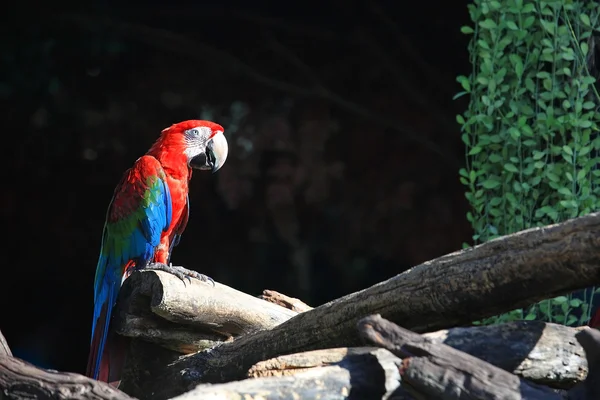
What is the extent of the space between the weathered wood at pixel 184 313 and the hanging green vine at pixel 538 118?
87 cm

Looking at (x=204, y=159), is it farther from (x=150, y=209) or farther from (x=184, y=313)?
(x=184, y=313)

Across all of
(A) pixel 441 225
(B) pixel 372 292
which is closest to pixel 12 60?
(A) pixel 441 225

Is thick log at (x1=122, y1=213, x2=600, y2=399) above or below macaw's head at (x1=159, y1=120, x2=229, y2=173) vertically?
below

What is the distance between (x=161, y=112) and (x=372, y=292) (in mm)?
2528

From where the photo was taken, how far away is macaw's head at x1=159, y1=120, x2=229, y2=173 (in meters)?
2.81

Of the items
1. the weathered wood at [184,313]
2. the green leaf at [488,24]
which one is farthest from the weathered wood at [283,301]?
the green leaf at [488,24]

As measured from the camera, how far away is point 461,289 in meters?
1.61

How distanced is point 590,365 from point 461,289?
277 millimetres

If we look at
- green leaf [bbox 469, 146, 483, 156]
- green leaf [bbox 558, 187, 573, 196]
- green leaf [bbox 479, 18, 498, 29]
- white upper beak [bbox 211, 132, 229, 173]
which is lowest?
green leaf [bbox 558, 187, 573, 196]

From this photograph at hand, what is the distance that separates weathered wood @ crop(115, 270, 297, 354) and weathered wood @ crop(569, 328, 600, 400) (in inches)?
38.5

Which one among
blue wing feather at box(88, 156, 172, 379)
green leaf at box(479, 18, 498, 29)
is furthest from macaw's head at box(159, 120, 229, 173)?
green leaf at box(479, 18, 498, 29)

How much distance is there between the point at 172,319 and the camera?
215 centimetres

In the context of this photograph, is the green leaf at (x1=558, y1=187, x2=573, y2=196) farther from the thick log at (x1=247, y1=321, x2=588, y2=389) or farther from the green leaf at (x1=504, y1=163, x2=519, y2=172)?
the thick log at (x1=247, y1=321, x2=588, y2=389)

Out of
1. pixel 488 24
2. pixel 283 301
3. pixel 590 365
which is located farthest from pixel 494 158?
pixel 590 365
